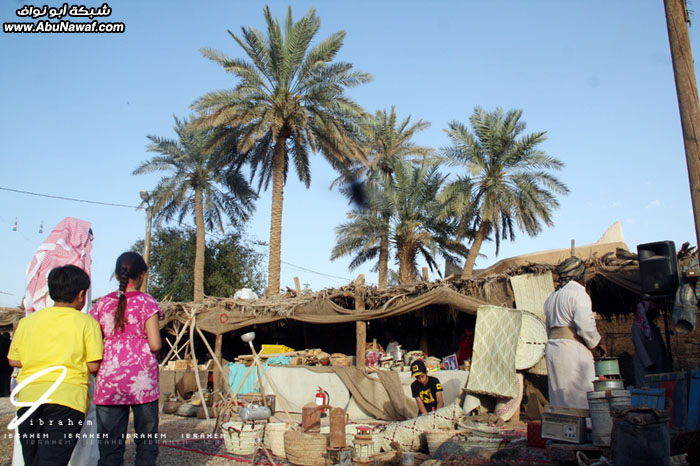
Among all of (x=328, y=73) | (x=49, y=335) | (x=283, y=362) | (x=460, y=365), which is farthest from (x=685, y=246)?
(x=328, y=73)

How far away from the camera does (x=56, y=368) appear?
3.34 meters

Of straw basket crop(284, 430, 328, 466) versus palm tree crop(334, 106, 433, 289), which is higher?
palm tree crop(334, 106, 433, 289)

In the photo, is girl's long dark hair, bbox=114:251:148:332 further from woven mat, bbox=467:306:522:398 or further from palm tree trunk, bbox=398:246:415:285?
palm tree trunk, bbox=398:246:415:285

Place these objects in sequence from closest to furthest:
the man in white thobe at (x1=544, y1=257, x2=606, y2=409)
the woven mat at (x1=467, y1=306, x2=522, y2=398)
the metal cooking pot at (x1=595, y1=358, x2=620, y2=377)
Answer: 1. the metal cooking pot at (x1=595, y1=358, x2=620, y2=377)
2. the man in white thobe at (x1=544, y1=257, x2=606, y2=409)
3. the woven mat at (x1=467, y1=306, x2=522, y2=398)

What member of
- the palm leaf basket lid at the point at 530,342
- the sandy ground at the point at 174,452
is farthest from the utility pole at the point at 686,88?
the sandy ground at the point at 174,452

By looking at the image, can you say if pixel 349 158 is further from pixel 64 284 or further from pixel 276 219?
pixel 64 284

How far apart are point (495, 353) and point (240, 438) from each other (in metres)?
4.64

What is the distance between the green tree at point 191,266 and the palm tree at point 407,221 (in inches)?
462

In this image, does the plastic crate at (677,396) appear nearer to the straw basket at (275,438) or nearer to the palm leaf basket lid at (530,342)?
the palm leaf basket lid at (530,342)

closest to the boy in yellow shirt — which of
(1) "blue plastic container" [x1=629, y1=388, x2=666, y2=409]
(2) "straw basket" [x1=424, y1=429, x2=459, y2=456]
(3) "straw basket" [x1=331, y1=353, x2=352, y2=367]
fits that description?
(2) "straw basket" [x1=424, y1=429, x2=459, y2=456]

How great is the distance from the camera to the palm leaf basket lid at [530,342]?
9.30 meters

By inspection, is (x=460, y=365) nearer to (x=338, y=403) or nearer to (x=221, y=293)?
(x=338, y=403)

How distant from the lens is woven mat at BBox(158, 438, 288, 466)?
21.4ft

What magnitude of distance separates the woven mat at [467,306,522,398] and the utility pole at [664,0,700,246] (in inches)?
158
